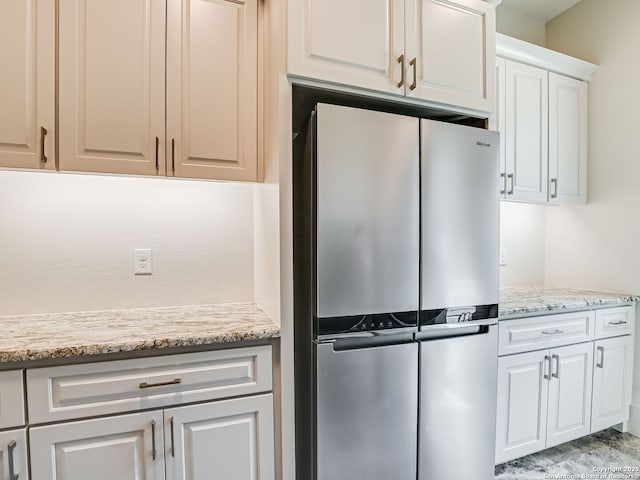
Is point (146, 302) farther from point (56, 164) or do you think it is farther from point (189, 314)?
point (56, 164)

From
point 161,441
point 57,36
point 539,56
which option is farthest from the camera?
point 539,56

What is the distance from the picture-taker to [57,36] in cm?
135

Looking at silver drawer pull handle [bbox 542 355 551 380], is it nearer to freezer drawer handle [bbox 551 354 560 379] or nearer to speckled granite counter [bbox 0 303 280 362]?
freezer drawer handle [bbox 551 354 560 379]

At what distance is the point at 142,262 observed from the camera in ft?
5.70

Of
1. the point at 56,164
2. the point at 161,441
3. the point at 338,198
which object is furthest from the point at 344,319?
the point at 56,164

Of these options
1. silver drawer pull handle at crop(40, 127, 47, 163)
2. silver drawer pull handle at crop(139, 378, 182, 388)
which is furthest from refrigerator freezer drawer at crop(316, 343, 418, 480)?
silver drawer pull handle at crop(40, 127, 47, 163)

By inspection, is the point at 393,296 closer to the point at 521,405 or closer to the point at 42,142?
the point at 521,405

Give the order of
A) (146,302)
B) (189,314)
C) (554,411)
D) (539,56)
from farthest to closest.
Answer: (539,56), (554,411), (146,302), (189,314)

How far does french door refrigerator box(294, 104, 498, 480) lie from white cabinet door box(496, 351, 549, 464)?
244mm

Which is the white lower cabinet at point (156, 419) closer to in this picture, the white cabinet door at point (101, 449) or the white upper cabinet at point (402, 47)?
the white cabinet door at point (101, 449)

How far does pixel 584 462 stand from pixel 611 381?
0.53m

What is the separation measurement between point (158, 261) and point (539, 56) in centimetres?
258

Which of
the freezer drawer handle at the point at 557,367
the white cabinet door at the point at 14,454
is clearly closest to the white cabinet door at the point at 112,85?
the white cabinet door at the point at 14,454

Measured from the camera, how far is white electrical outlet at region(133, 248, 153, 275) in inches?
68.1
